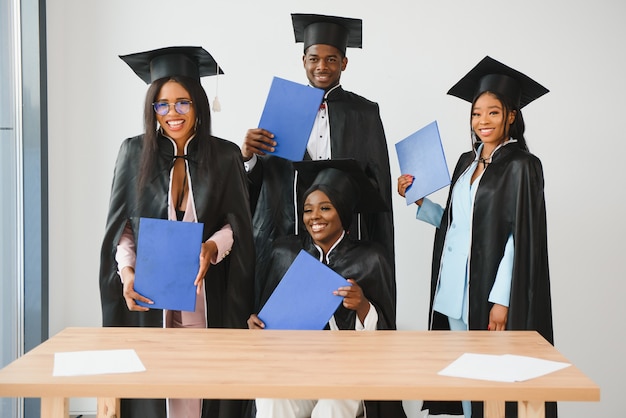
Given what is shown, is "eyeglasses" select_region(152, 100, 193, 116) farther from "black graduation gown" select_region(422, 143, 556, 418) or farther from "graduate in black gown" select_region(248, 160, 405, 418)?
"black graduation gown" select_region(422, 143, 556, 418)

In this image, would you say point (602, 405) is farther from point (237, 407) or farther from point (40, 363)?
point (40, 363)

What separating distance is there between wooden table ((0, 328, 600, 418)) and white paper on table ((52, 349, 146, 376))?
30 mm

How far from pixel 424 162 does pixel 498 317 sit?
828mm

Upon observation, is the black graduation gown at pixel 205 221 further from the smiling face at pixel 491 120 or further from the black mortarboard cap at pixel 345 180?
the smiling face at pixel 491 120

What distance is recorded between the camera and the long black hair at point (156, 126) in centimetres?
312

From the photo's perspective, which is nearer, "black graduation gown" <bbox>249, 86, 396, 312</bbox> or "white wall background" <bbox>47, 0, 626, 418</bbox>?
"black graduation gown" <bbox>249, 86, 396, 312</bbox>

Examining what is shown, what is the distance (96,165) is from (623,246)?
330 centimetres

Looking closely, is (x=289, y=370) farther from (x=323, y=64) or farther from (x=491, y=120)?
(x=323, y=64)

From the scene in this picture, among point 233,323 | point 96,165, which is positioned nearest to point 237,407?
point 233,323

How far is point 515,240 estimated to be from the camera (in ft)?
10.7

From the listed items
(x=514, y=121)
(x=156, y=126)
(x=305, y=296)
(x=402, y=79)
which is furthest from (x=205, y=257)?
(x=402, y=79)

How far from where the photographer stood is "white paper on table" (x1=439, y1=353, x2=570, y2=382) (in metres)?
2.07

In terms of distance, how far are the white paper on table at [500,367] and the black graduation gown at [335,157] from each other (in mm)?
1444

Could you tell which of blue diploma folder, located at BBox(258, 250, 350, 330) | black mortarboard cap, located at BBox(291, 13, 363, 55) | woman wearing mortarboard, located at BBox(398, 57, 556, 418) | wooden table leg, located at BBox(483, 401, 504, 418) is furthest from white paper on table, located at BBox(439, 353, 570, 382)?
black mortarboard cap, located at BBox(291, 13, 363, 55)
